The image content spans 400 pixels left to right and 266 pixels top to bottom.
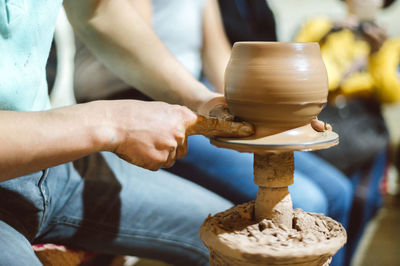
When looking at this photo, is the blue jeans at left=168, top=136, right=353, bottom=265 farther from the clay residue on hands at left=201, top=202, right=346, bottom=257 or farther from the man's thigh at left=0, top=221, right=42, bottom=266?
the man's thigh at left=0, top=221, right=42, bottom=266

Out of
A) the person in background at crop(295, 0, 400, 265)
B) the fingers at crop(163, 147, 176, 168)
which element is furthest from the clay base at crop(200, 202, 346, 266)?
the person in background at crop(295, 0, 400, 265)

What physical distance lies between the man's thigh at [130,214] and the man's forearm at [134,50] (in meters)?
0.19

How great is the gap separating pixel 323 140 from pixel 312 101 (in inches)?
2.7

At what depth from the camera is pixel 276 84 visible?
68 cm

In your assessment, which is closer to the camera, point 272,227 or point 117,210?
point 272,227

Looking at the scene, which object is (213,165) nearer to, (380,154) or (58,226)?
(58,226)

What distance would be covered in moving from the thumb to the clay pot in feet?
0.07

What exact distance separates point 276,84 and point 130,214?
1.42ft

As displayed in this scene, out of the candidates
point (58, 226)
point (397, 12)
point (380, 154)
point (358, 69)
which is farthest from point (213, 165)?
point (397, 12)

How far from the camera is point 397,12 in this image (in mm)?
3340

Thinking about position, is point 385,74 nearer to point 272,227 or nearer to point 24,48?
point 272,227

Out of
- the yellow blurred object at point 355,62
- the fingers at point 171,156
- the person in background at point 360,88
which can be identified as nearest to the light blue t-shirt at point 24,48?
the fingers at point 171,156

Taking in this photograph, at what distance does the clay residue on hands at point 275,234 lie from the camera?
64 cm

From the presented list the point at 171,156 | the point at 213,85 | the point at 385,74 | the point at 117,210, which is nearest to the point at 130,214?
the point at 117,210
